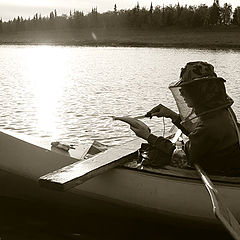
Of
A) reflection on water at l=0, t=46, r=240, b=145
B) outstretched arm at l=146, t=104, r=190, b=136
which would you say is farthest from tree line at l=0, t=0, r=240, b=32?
outstretched arm at l=146, t=104, r=190, b=136

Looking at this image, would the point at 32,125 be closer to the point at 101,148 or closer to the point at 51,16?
the point at 101,148

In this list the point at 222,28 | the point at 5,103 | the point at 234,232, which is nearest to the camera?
the point at 234,232

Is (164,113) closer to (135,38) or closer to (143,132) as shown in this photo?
(143,132)

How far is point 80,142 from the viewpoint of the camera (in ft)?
46.9

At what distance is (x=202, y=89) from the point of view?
20.5ft

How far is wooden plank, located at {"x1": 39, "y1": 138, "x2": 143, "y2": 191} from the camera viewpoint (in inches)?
252

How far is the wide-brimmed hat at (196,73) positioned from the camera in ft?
20.6

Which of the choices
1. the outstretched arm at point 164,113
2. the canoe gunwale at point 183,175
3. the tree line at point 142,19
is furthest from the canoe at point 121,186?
the tree line at point 142,19

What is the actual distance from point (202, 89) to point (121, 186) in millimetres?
1820

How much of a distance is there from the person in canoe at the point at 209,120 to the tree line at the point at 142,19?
13500 centimetres

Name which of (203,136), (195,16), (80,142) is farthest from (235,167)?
(195,16)

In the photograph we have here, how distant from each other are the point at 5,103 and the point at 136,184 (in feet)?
51.2

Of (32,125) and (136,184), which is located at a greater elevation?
(136,184)

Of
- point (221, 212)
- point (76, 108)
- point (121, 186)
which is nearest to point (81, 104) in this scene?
point (76, 108)
